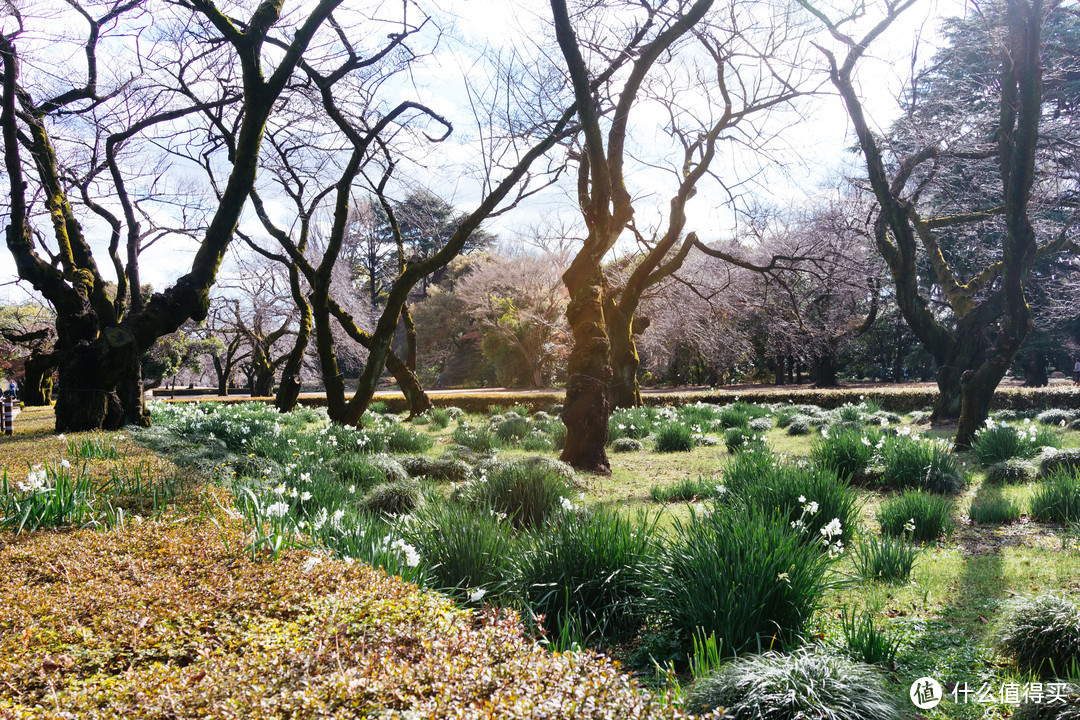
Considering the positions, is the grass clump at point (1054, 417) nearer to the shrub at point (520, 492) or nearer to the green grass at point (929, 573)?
the green grass at point (929, 573)

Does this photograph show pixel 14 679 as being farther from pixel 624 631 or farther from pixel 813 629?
pixel 813 629

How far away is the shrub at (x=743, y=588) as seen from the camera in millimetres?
2953

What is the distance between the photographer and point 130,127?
41.3ft

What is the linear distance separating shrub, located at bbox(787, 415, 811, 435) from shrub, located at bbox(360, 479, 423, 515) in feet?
27.7

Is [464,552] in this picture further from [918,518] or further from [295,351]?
[295,351]

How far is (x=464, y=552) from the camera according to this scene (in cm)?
379

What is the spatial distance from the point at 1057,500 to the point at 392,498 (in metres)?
5.85

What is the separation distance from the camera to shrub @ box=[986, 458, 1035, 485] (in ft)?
22.9

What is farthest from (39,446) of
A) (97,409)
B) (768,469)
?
(768,469)

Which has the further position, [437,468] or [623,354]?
[623,354]

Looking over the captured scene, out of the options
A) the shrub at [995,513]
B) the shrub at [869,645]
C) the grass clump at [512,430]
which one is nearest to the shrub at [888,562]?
the shrub at [869,645]

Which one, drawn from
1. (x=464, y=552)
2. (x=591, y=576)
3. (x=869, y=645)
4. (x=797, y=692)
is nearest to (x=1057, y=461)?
(x=869, y=645)

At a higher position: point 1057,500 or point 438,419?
point 1057,500

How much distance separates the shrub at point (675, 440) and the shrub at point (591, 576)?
22.9 ft
